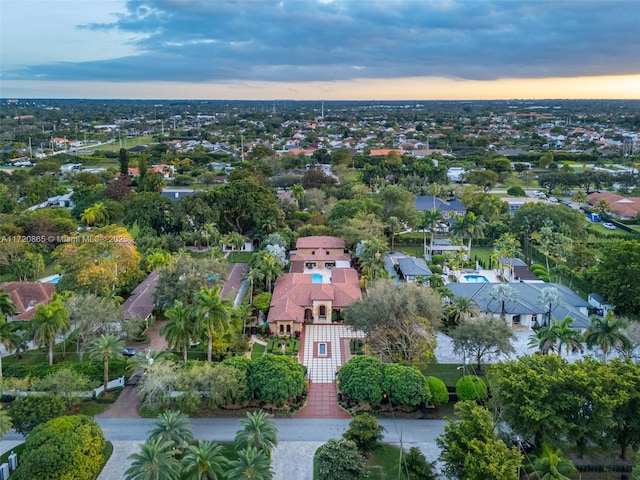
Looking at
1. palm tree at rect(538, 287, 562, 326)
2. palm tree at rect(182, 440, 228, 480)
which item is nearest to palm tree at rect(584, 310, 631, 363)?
palm tree at rect(538, 287, 562, 326)

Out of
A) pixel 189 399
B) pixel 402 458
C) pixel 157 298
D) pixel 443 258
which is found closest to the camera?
pixel 402 458

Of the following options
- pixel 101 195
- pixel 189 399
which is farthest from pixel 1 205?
pixel 189 399

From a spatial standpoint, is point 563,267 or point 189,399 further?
point 563,267

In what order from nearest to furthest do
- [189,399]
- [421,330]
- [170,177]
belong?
1. [189,399]
2. [421,330]
3. [170,177]

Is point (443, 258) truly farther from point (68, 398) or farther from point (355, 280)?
point (68, 398)

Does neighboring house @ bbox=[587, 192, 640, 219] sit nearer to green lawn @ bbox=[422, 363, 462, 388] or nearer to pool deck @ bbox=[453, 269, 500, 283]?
pool deck @ bbox=[453, 269, 500, 283]

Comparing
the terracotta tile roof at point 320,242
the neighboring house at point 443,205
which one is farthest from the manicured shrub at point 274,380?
the neighboring house at point 443,205
